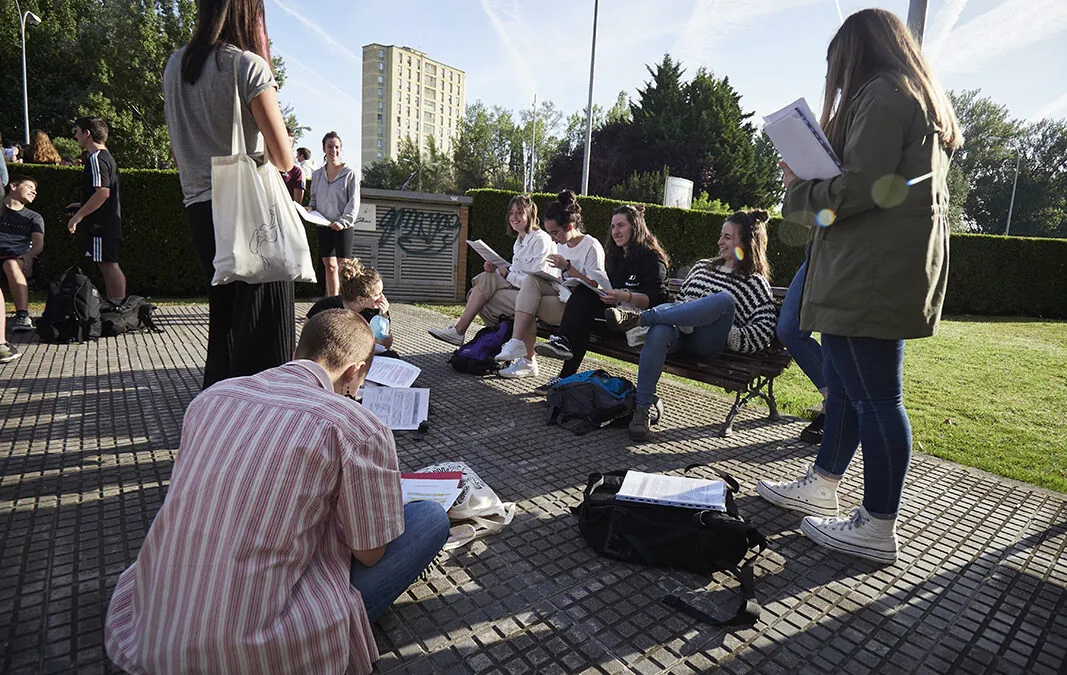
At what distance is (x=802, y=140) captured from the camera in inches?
95.5

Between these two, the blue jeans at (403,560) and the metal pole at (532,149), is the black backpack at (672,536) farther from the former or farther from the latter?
the metal pole at (532,149)

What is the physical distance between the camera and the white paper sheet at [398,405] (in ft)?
13.1

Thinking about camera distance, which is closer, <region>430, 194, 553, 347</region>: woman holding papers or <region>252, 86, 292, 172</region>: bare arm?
<region>252, 86, 292, 172</region>: bare arm

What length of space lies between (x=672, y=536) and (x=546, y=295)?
3224mm

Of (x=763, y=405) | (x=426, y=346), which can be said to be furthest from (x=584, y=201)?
(x=763, y=405)

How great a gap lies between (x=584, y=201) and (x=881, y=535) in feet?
34.9

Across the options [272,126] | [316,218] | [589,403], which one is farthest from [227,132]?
[316,218]

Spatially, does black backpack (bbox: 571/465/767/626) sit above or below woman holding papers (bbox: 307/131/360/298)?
below

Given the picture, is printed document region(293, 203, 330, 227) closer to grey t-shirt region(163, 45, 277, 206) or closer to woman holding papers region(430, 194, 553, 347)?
woman holding papers region(430, 194, 553, 347)

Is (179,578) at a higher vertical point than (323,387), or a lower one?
lower

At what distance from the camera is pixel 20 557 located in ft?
7.93

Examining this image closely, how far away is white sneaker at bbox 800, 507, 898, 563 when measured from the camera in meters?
2.71

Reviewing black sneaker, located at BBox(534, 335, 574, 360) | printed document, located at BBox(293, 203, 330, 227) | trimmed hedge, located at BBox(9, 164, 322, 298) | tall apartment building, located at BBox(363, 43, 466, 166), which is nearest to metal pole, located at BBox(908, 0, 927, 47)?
black sneaker, located at BBox(534, 335, 574, 360)

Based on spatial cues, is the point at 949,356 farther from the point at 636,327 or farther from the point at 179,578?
the point at 179,578
